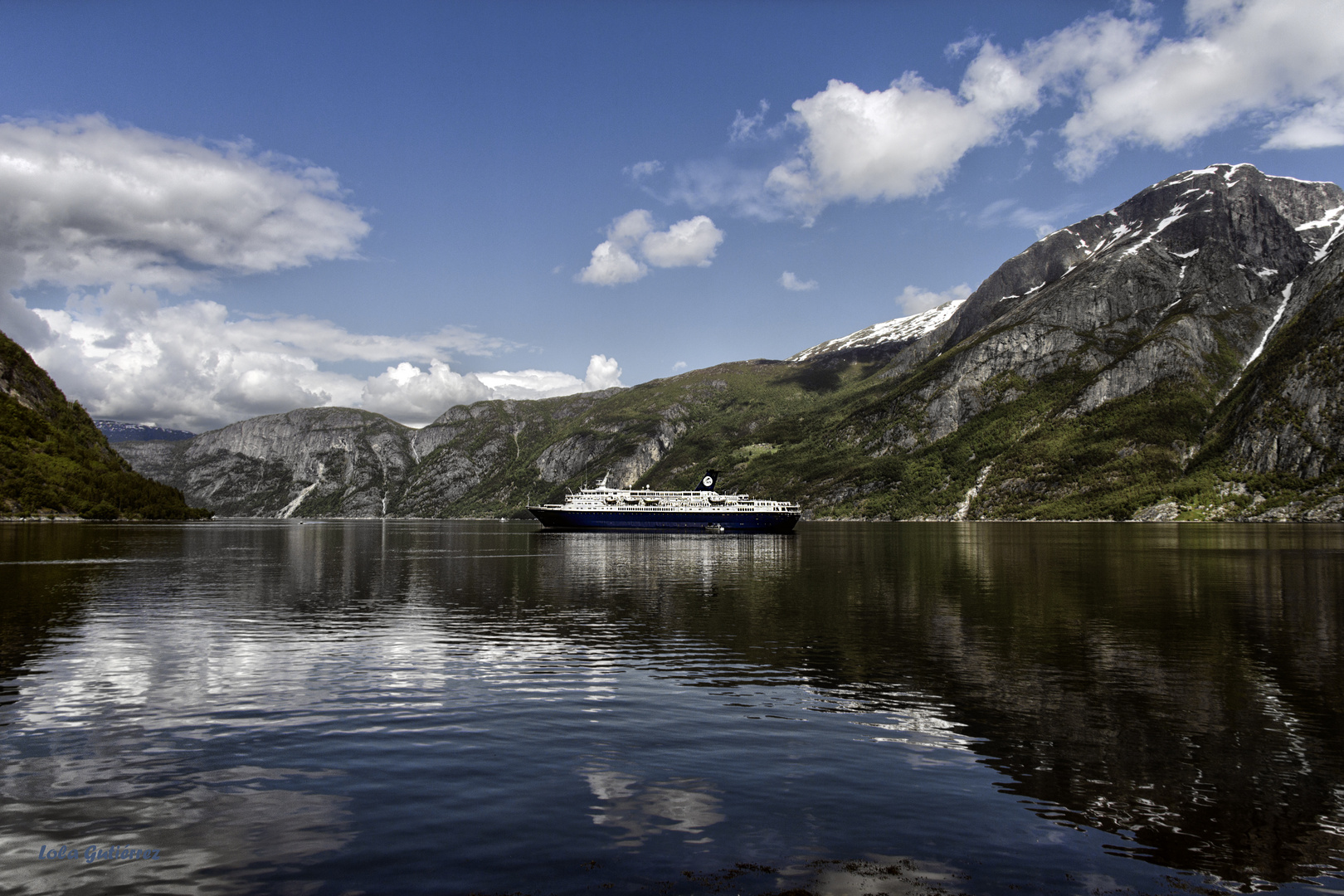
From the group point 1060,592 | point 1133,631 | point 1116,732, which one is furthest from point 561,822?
point 1060,592

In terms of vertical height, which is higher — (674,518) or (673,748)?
(673,748)

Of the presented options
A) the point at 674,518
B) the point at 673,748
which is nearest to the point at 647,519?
the point at 674,518

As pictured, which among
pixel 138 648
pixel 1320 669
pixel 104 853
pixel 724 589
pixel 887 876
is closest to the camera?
pixel 887 876

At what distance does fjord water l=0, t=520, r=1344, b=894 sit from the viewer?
41.2 ft

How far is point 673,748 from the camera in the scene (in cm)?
1902

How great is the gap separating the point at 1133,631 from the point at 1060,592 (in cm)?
1834

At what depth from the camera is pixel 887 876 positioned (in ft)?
39.3

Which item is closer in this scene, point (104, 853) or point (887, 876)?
point (887, 876)

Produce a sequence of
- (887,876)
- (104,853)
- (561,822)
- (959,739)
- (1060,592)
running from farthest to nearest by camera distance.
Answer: (1060,592) < (959,739) < (561,822) < (104,853) < (887,876)

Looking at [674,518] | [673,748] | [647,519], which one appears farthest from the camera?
[674,518]

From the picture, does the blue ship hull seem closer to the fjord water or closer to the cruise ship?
the cruise ship

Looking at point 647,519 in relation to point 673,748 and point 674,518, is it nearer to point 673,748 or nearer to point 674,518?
point 674,518

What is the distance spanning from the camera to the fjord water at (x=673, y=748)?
1255cm

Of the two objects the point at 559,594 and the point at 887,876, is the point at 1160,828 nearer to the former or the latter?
the point at 887,876
